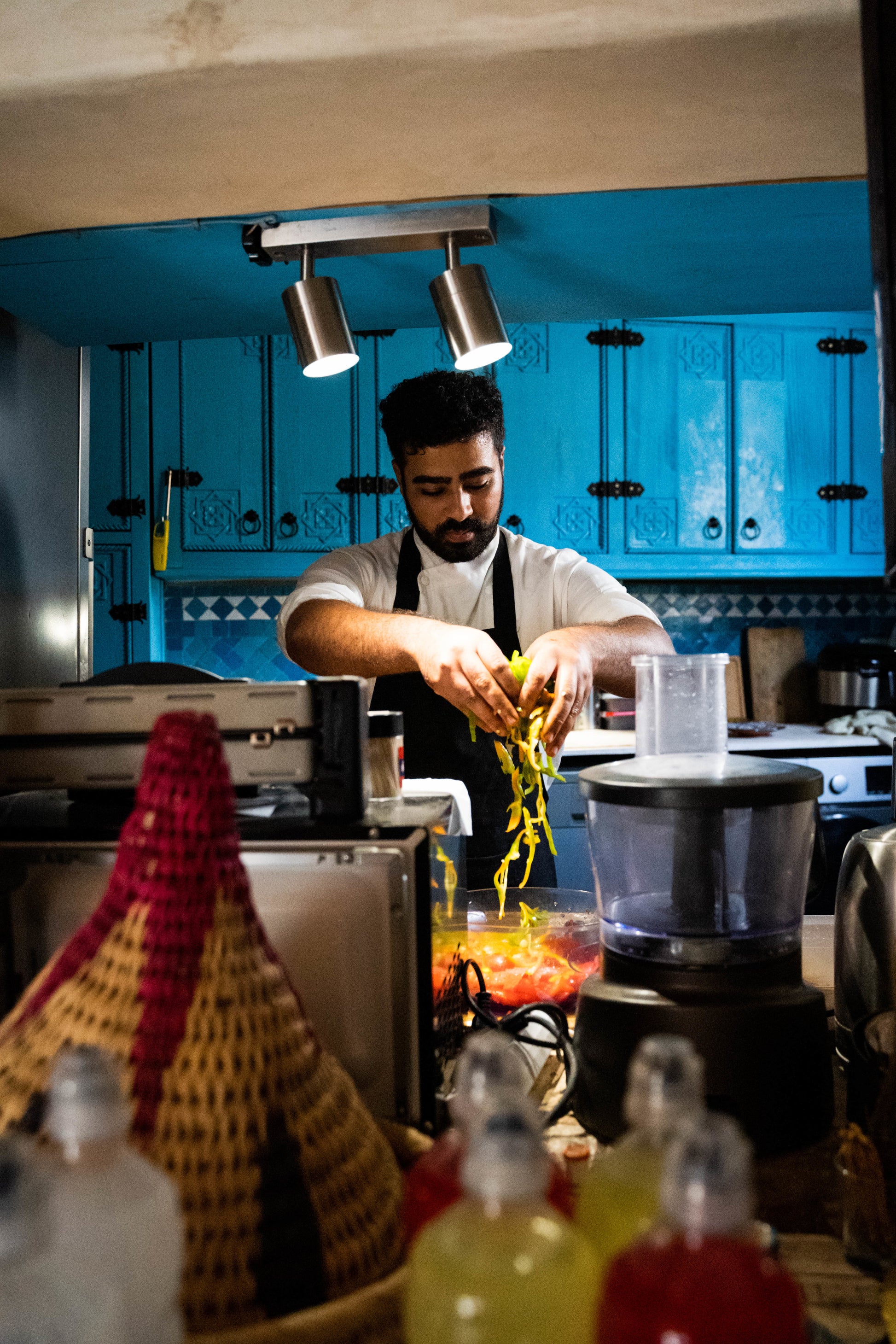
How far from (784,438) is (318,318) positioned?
112 inches

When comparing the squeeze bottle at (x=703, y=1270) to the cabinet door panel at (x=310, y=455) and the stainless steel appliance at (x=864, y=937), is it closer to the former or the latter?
the stainless steel appliance at (x=864, y=937)

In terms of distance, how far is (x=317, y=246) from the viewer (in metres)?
1.46

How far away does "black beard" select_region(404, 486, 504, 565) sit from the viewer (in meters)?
2.40

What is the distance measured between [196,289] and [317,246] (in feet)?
1.15

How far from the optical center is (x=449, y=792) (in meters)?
1.02

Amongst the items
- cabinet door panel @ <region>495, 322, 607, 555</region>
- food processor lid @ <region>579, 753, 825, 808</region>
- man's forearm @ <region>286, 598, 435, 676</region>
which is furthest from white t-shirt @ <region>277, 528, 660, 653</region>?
food processor lid @ <region>579, 753, 825, 808</region>

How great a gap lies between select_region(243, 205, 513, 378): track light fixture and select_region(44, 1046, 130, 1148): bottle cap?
4.02 feet

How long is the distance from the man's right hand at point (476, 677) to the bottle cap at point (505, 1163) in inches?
39.8

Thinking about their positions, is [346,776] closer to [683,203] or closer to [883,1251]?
[883,1251]

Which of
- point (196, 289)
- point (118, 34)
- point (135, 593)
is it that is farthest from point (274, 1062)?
point (135, 593)

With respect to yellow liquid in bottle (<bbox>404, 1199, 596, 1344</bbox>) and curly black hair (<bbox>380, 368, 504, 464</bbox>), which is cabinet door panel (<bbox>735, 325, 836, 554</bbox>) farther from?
yellow liquid in bottle (<bbox>404, 1199, 596, 1344</bbox>)

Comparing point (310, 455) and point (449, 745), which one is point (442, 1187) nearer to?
point (449, 745)

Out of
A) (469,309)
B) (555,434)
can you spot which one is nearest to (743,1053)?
(469,309)

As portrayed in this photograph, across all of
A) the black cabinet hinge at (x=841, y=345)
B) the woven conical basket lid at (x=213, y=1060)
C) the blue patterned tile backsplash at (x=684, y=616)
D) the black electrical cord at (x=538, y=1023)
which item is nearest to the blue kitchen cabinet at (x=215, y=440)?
the blue patterned tile backsplash at (x=684, y=616)
